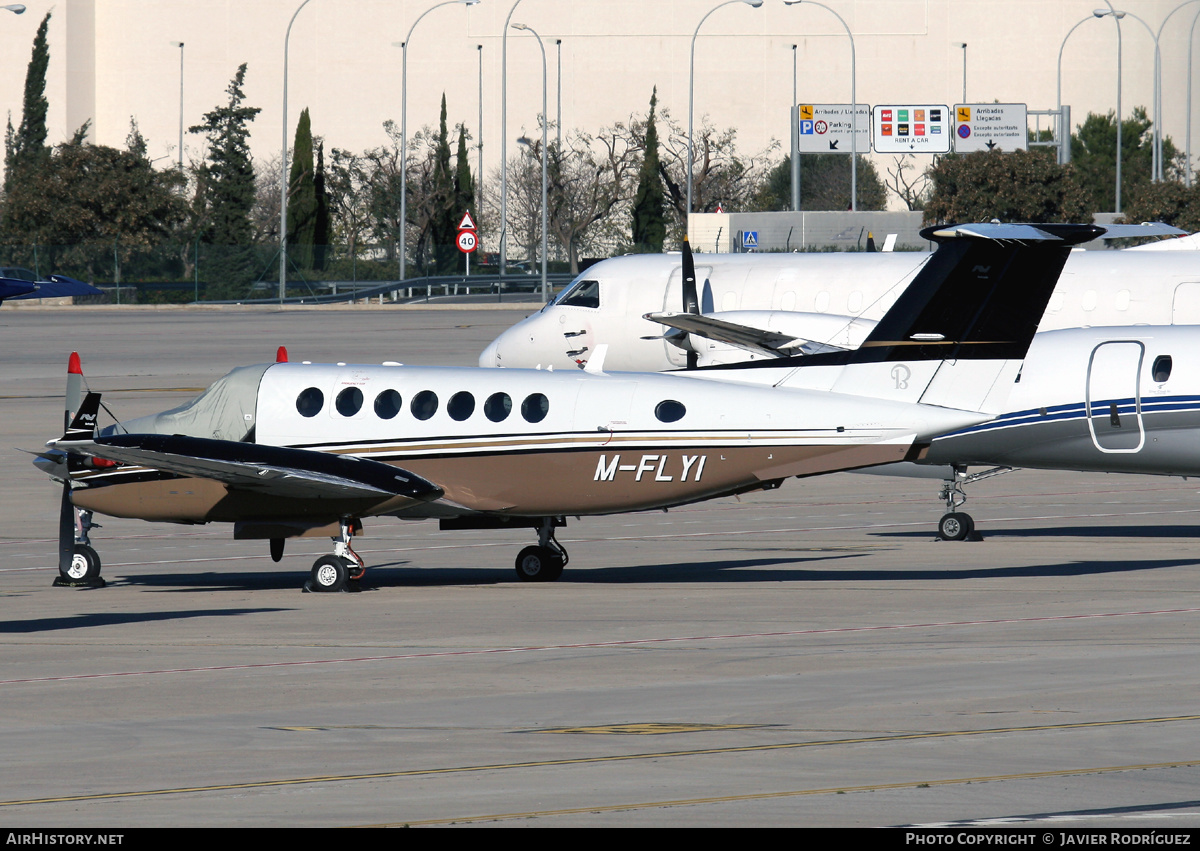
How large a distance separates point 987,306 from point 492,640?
7851mm

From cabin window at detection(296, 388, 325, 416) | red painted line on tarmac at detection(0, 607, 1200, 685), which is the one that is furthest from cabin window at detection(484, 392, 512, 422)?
red painted line on tarmac at detection(0, 607, 1200, 685)

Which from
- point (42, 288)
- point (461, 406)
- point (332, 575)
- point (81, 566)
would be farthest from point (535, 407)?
point (42, 288)

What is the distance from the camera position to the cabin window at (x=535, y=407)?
2038 centimetres

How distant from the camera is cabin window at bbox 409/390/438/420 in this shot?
810 inches

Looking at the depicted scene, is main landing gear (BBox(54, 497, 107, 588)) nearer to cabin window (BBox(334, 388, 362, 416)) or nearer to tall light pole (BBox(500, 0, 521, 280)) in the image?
cabin window (BBox(334, 388, 362, 416))

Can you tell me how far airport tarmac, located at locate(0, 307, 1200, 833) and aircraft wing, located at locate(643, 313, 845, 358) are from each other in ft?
11.3

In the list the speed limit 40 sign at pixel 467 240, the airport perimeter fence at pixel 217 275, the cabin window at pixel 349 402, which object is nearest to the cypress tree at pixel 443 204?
the airport perimeter fence at pixel 217 275

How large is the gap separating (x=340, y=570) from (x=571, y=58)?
122 m

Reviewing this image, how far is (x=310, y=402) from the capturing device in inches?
819

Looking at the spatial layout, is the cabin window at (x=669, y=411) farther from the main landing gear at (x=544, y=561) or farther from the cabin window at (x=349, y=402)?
the cabin window at (x=349, y=402)

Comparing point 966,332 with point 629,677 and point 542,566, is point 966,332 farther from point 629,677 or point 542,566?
point 629,677

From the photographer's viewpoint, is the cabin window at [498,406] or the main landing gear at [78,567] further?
the main landing gear at [78,567]

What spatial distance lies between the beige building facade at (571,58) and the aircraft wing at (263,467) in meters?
119

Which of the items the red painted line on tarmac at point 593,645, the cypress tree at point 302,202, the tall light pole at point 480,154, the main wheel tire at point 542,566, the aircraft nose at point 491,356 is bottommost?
the red painted line on tarmac at point 593,645
